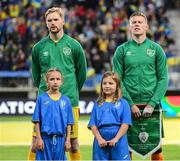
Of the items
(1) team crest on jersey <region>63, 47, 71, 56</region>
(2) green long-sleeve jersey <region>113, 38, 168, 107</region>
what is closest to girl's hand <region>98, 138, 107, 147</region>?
(2) green long-sleeve jersey <region>113, 38, 168, 107</region>

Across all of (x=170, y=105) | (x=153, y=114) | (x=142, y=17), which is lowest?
(x=170, y=105)

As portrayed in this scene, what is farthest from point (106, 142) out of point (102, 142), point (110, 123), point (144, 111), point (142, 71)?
point (142, 71)

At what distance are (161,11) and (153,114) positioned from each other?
57.3 feet

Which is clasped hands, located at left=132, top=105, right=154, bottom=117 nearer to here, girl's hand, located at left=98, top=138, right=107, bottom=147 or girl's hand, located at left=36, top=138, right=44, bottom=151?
girl's hand, located at left=98, top=138, right=107, bottom=147

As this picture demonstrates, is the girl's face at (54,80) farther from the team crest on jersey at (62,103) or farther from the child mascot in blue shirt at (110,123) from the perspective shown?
the child mascot in blue shirt at (110,123)

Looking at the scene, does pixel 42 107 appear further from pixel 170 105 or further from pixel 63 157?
pixel 170 105

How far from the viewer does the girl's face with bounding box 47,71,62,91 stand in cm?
837

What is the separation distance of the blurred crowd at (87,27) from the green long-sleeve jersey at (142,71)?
1320 centimetres

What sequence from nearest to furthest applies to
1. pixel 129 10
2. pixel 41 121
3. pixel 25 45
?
1. pixel 41 121
2. pixel 25 45
3. pixel 129 10

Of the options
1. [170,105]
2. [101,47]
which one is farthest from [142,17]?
[101,47]

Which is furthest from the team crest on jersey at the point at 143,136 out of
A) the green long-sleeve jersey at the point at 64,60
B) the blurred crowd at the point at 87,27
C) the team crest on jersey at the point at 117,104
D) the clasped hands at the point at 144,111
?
the blurred crowd at the point at 87,27

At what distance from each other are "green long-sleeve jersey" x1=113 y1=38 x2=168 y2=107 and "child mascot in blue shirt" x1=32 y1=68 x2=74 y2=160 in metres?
1.00

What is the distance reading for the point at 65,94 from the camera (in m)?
8.94

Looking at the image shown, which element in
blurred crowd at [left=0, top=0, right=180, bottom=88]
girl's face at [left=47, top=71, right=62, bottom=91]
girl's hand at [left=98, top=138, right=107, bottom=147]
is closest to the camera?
girl's hand at [left=98, top=138, right=107, bottom=147]
